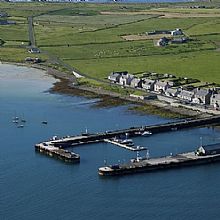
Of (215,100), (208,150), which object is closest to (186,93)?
(215,100)

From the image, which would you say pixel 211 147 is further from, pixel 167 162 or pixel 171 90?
pixel 171 90

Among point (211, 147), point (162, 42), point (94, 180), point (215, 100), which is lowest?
point (94, 180)

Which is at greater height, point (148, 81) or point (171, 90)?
point (148, 81)

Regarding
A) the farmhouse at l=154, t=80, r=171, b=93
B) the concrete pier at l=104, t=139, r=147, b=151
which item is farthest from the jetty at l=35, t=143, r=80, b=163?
the farmhouse at l=154, t=80, r=171, b=93

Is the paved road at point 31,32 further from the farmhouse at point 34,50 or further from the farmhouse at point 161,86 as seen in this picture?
the farmhouse at point 161,86

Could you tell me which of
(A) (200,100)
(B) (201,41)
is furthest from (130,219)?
(B) (201,41)

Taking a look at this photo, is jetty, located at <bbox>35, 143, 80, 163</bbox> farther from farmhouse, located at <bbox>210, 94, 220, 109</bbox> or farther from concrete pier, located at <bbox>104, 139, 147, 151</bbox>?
farmhouse, located at <bbox>210, 94, 220, 109</bbox>
